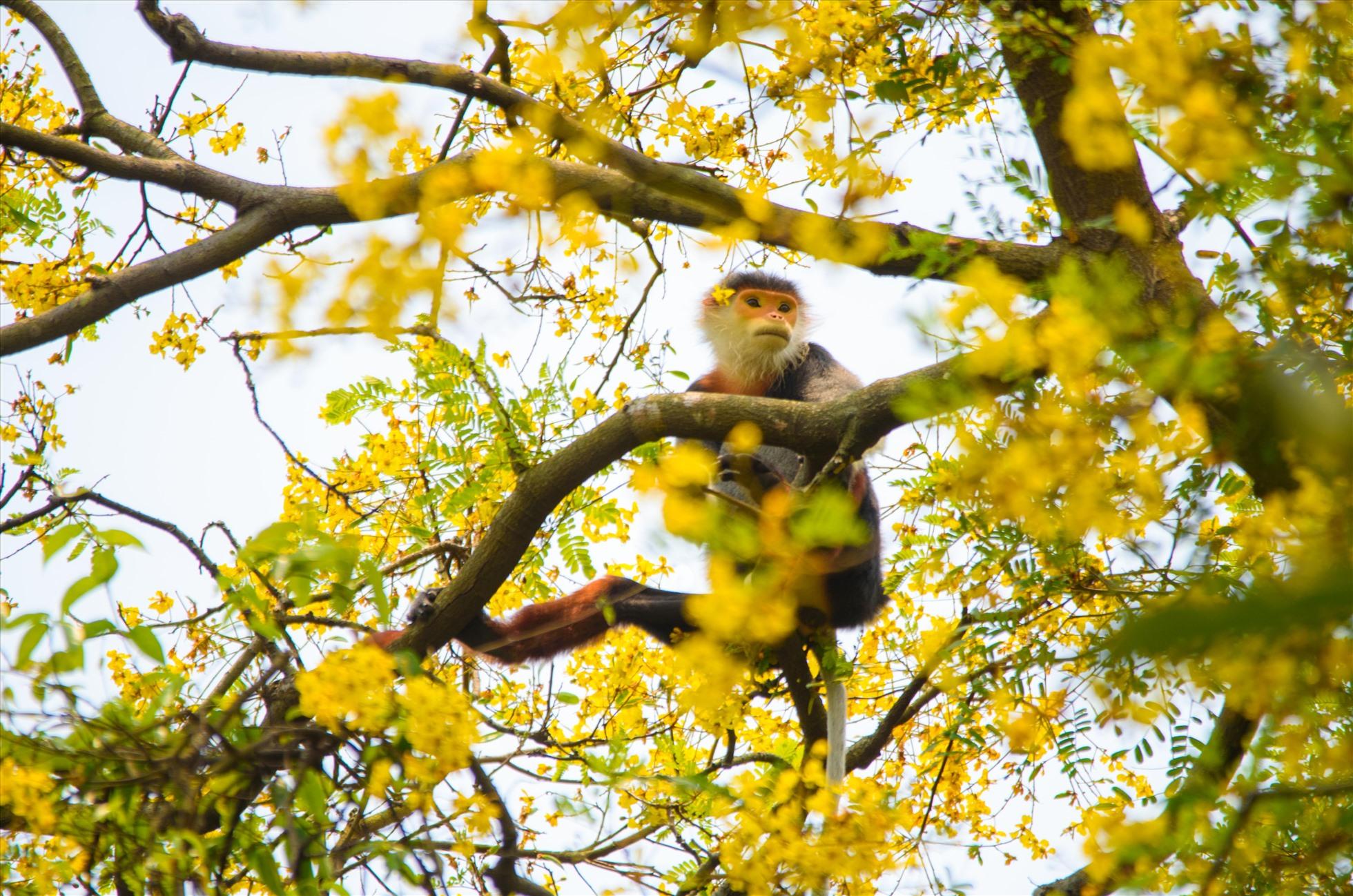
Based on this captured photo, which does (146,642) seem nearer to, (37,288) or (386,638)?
(386,638)

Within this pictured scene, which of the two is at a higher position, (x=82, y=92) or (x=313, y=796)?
(x=82, y=92)

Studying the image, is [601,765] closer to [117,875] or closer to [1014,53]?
[117,875]

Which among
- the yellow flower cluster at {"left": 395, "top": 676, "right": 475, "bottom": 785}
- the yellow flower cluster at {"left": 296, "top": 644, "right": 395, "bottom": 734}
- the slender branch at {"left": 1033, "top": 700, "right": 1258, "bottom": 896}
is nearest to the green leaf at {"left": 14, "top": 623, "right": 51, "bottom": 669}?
the yellow flower cluster at {"left": 296, "top": 644, "right": 395, "bottom": 734}

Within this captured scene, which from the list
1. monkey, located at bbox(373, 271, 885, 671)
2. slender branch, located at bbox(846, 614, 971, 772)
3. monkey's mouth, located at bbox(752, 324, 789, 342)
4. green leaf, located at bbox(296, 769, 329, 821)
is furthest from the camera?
monkey's mouth, located at bbox(752, 324, 789, 342)

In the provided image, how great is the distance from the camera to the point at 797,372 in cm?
495

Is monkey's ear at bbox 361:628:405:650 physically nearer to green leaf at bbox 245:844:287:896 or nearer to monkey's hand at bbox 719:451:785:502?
monkey's hand at bbox 719:451:785:502

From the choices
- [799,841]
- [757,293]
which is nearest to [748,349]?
[757,293]

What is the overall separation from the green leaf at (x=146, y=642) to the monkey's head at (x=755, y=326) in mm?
3381

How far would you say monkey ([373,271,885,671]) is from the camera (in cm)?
349

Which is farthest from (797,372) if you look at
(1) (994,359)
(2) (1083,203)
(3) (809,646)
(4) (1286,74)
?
(1) (994,359)

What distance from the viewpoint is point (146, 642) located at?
61.9 inches

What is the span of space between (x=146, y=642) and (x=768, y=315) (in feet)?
11.6

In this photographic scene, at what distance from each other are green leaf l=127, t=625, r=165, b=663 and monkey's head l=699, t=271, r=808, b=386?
3381mm

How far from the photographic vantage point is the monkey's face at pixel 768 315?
4754 millimetres
